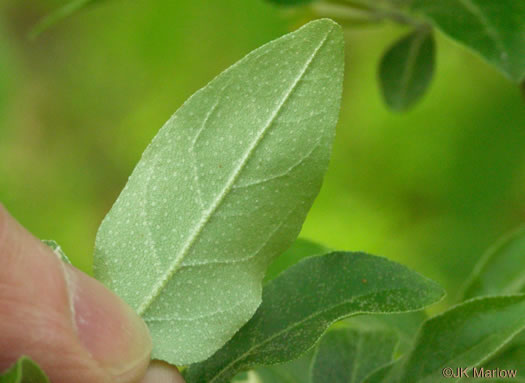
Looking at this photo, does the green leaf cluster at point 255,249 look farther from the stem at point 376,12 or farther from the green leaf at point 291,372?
the stem at point 376,12

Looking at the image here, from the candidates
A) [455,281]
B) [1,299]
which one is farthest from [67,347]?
[455,281]

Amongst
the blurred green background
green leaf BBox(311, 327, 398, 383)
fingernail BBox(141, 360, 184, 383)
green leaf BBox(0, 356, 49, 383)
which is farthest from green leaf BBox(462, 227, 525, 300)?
the blurred green background

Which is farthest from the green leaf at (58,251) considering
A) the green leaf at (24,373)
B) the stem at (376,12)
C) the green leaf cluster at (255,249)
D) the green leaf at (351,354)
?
the stem at (376,12)

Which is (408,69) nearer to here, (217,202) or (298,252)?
(298,252)

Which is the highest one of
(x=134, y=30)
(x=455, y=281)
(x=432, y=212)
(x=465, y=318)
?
(x=134, y=30)

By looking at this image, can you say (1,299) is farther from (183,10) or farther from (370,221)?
(183,10)

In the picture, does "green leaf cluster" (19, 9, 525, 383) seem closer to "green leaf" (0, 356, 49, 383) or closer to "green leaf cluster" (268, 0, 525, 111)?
"green leaf" (0, 356, 49, 383)
